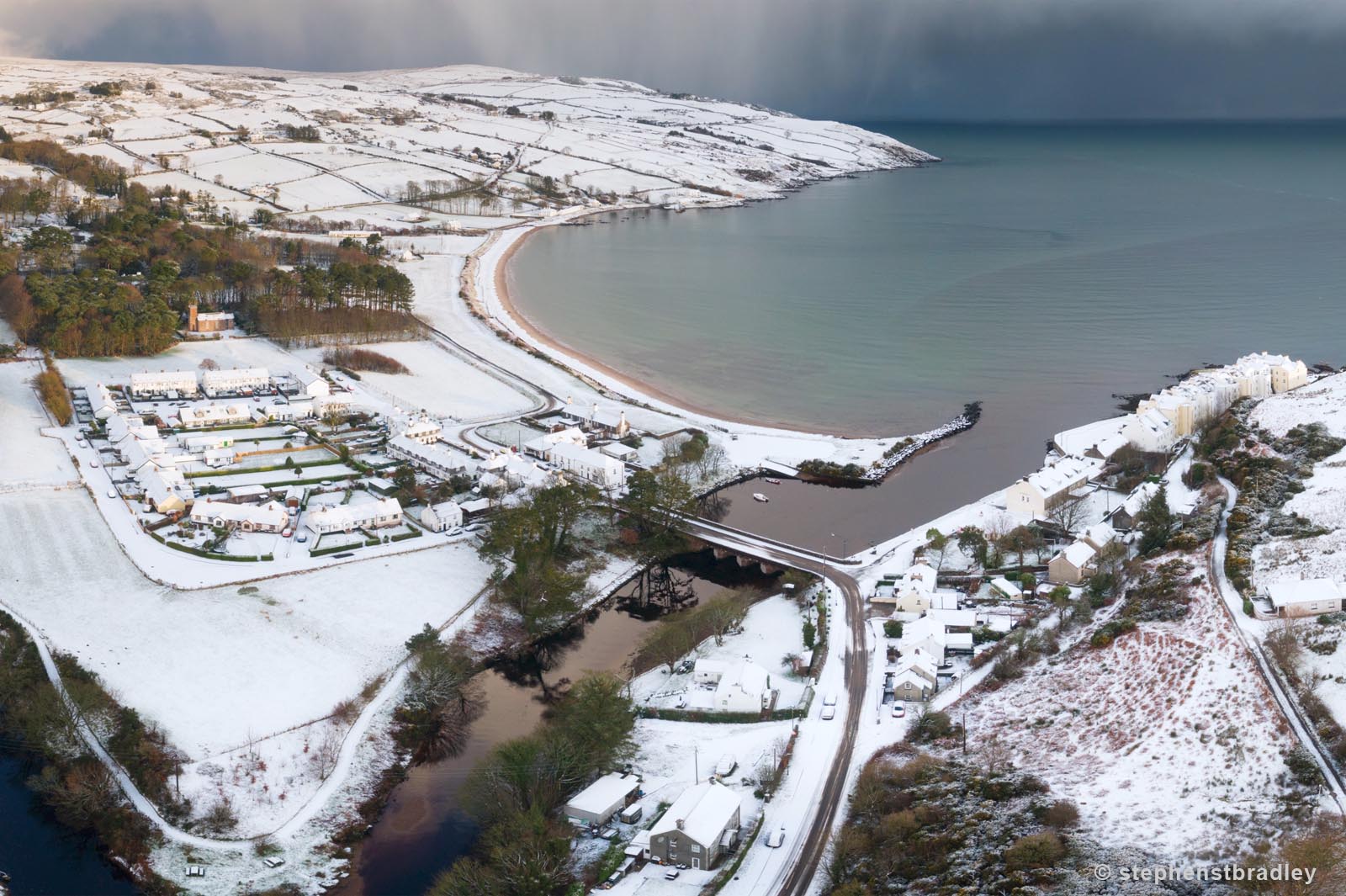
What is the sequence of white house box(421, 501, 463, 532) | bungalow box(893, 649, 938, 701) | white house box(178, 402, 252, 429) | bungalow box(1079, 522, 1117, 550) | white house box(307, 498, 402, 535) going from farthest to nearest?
white house box(178, 402, 252, 429) < white house box(421, 501, 463, 532) < white house box(307, 498, 402, 535) < bungalow box(1079, 522, 1117, 550) < bungalow box(893, 649, 938, 701)

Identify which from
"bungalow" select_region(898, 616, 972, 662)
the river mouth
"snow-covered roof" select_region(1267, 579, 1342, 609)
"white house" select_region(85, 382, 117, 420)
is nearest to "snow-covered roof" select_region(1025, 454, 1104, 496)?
the river mouth

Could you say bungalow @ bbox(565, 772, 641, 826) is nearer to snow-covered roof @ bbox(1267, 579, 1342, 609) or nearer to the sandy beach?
snow-covered roof @ bbox(1267, 579, 1342, 609)

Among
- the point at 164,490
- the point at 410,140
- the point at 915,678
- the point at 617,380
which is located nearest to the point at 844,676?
the point at 915,678

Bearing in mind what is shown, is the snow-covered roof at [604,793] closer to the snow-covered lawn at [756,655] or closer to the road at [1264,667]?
the snow-covered lawn at [756,655]

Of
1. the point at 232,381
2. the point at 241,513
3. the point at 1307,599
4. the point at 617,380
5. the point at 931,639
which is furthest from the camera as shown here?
the point at 617,380

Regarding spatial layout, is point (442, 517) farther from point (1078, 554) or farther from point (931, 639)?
point (1078, 554)

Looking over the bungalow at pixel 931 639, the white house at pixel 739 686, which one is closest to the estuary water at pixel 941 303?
the bungalow at pixel 931 639
